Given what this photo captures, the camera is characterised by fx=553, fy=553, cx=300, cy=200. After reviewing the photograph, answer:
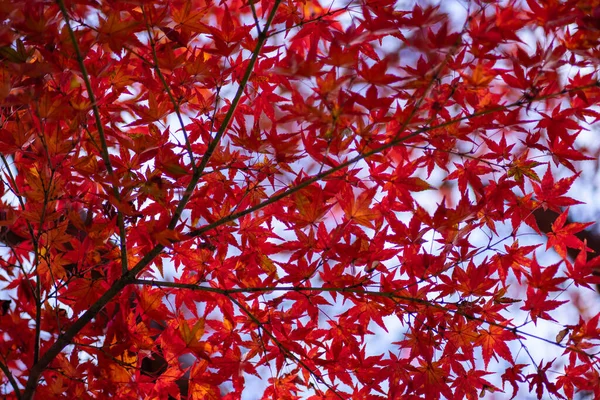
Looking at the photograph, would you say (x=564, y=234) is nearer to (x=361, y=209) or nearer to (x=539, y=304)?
(x=539, y=304)

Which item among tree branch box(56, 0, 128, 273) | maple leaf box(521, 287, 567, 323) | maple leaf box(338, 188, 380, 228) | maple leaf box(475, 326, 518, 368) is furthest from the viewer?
maple leaf box(475, 326, 518, 368)

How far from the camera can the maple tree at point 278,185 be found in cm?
99

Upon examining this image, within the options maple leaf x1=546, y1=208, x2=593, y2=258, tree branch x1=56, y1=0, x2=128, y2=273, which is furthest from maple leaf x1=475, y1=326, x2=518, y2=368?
tree branch x1=56, y1=0, x2=128, y2=273

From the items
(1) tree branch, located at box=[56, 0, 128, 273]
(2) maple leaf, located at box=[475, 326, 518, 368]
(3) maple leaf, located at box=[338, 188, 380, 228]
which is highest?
(1) tree branch, located at box=[56, 0, 128, 273]

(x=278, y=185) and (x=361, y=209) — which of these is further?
(x=278, y=185)

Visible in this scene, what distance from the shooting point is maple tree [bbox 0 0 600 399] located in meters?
0.99

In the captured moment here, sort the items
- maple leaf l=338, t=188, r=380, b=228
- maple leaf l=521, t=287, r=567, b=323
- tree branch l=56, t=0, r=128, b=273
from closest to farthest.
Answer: tree branch l=56, t=0, r=128, b=273
maple leaf l=338, t=188, r=380, b=228
maple leaf l=521, t=287, r=567, b=323

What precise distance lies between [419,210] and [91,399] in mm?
837

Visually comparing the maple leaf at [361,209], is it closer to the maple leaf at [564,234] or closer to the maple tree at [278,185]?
the maple tree at [278,185]

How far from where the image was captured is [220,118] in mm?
1369

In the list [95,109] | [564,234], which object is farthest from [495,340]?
[95,109]

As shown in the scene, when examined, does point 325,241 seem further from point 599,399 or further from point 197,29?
point 599,399

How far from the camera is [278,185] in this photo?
1.29 m

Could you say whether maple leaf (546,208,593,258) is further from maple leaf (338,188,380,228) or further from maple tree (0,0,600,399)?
maple leaf (338,188,380,228)
